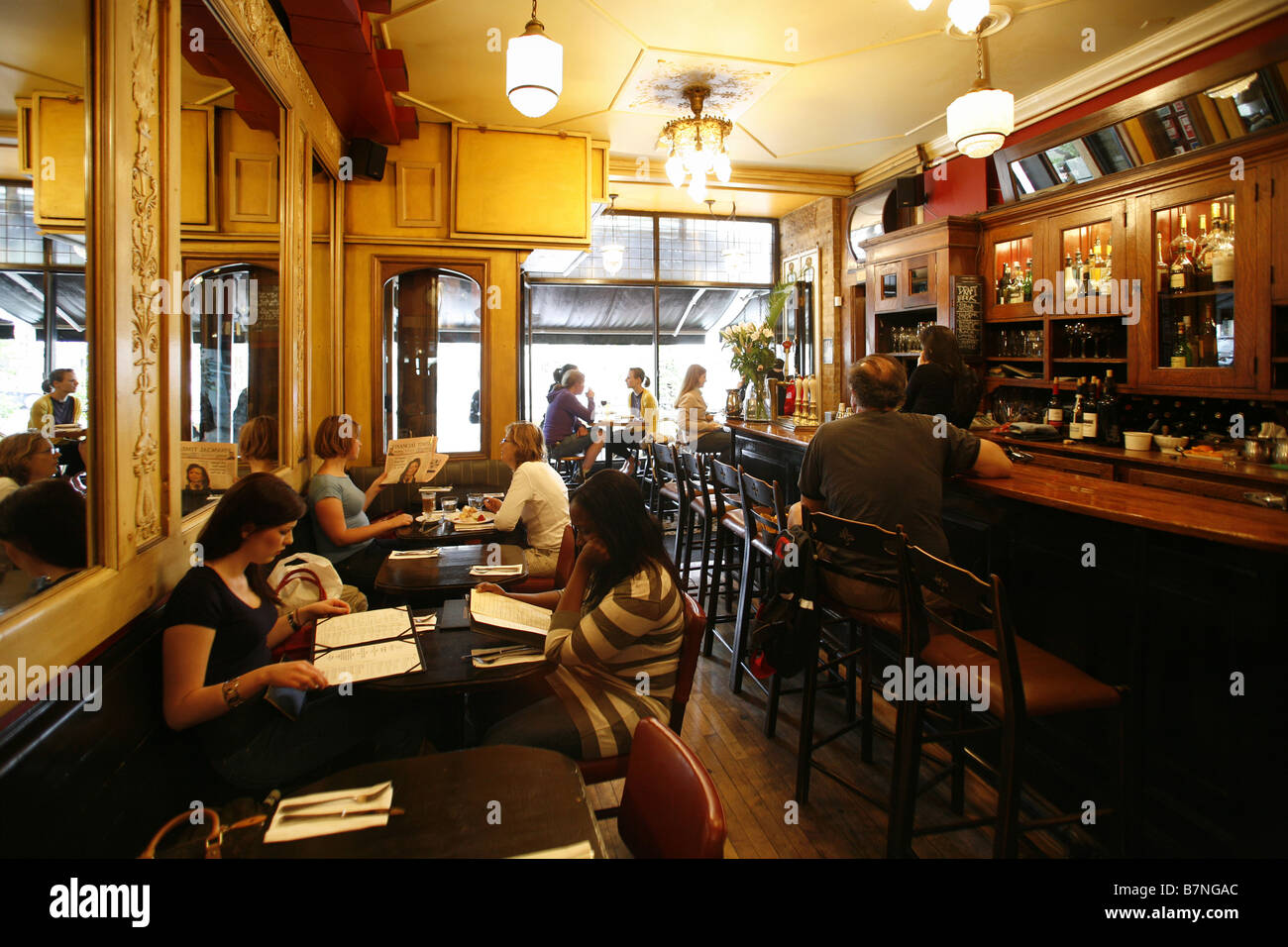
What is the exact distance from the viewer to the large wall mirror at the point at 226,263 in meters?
2.29

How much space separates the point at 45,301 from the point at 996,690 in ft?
7.74

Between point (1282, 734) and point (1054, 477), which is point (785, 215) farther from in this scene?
point (1282, 734)

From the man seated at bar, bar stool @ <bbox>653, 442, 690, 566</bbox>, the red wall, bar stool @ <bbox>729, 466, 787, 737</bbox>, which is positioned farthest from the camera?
bar stool @ <bbox>653, 442, 690, 566</bbox>

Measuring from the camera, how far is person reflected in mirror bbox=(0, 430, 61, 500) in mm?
1248

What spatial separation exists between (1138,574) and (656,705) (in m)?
1.48

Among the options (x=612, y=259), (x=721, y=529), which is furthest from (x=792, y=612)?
(x=612, y=259)

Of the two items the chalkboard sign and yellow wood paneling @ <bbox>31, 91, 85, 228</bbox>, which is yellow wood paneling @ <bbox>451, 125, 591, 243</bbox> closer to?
the chalkboard sign

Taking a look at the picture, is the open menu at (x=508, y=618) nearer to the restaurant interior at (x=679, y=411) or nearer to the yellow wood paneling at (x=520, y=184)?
the restaurant interior at (x=679, y=411)

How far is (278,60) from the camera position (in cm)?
321

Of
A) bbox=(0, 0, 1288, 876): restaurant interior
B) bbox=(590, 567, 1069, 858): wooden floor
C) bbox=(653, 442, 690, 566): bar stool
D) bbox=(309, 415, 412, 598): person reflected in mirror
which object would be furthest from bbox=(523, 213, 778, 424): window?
bbox=(590, 567, 1069, 858): wooden floor

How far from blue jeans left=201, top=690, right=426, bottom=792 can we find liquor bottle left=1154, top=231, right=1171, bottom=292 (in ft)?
15.8

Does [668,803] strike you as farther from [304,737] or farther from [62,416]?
[62,416]

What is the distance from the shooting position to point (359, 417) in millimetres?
5156

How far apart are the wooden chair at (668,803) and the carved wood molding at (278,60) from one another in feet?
9.03
